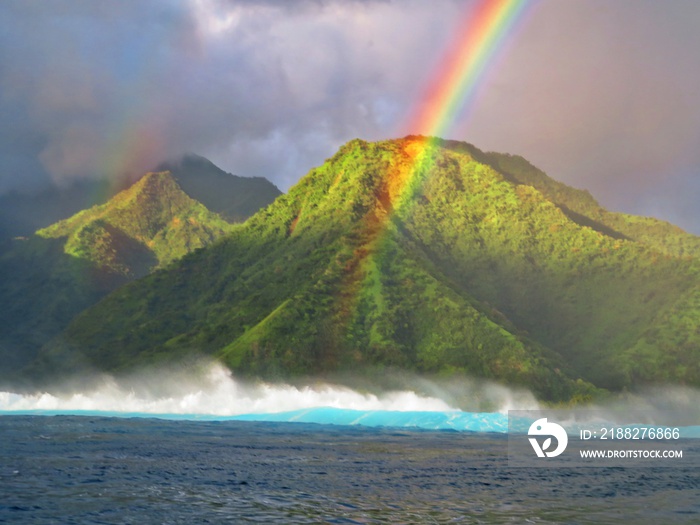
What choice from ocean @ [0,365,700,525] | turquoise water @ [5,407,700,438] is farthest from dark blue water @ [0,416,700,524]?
turquoise water @ [5,407,700,438]

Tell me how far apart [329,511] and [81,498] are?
1407 centimetres

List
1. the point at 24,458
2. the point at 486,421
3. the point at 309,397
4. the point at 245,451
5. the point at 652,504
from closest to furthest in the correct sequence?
1. the point at 652,504
2. the point at 24,458
3. the point at 245,451
4. the point at 486,421
5. the point at 309,397

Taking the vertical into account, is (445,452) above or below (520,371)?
below

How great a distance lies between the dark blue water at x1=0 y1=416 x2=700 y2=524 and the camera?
134 ft

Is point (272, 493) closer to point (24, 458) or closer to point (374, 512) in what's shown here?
point (374, 512)

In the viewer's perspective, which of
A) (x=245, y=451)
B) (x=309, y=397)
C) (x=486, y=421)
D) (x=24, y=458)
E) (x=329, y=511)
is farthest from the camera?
(x=309, y=397)

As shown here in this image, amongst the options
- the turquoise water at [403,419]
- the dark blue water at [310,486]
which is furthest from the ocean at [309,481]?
the turquoise water at [403,419]

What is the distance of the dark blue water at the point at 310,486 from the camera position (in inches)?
1604

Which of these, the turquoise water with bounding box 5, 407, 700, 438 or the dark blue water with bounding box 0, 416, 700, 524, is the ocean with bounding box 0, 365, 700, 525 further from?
the turquoise water with bounding box 5, 407, 700, 438

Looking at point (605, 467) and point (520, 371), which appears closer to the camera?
point (605, 467)

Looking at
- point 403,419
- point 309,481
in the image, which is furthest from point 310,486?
point 403,419

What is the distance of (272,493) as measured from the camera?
160ft

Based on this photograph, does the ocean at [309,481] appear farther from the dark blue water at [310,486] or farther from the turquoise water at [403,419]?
the turquoise water at [403,419]

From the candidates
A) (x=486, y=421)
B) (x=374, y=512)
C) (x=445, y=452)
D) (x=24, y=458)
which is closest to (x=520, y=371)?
(x=486, y=421)
